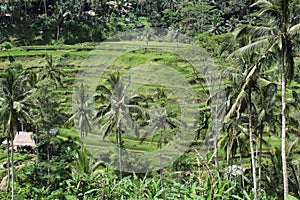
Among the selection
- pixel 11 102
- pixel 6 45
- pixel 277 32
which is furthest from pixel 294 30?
pixel 6 45

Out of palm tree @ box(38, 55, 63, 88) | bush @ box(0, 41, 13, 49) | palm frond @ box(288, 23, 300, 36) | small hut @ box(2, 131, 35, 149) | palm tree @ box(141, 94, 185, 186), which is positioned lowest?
small hut @ box(2, 131, 35, 149)

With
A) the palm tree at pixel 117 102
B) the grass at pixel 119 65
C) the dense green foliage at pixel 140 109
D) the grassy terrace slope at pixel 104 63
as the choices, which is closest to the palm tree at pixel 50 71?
the dense green foliage at pixel 140 109

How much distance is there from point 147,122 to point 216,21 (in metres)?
32.2

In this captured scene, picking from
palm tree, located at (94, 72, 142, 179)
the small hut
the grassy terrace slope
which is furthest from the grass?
palm tree, located at (94, 72, 142, 179)

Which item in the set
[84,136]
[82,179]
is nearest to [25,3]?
[84,136]

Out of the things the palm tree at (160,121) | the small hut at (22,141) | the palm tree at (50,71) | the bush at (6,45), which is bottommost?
the small hut at (22,141)

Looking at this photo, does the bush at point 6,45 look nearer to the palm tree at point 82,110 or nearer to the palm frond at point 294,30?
the palm tree at point 82,110

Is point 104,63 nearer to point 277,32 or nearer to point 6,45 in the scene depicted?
point 6,45

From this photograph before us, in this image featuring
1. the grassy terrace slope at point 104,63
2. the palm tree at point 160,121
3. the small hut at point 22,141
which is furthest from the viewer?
the grassy terrace slope at point 104,63

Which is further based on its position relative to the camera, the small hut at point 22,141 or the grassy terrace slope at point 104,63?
the grassy terrace slope at point 104,63

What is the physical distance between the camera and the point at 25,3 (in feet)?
165

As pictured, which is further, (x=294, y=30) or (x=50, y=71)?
(x=50, y=71)

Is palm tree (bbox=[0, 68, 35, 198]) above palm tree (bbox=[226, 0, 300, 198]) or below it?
below

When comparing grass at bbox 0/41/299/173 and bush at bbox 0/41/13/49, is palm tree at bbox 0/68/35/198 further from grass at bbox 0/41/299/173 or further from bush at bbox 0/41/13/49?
bush at bbox 0/41/13/49
